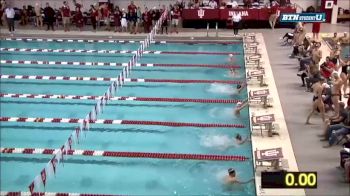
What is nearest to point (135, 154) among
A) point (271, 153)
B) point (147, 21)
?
point (271, 153)

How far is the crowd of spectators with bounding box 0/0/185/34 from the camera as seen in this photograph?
762 inches

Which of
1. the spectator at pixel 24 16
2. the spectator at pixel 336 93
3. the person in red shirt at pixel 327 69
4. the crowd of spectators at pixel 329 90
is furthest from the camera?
the spectator at pixel 24 16

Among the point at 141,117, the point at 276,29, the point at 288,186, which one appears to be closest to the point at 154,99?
the point at 141,117

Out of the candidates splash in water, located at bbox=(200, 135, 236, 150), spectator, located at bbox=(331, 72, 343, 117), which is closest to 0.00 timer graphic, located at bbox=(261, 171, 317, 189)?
splash in water, located at bbox=(200, 135, 236, 150)

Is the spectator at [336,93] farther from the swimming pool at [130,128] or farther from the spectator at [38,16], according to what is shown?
the spectator at [38,16]

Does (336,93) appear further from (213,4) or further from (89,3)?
(89,3)

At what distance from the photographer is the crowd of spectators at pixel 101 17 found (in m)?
19.4

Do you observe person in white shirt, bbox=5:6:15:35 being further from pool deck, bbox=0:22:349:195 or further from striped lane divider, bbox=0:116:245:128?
striped lane divider, bbox=0:116:245:128

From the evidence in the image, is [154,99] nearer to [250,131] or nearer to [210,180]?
[250,131]

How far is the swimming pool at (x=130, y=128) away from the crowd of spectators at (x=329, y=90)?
1.50 meters

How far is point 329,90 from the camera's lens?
1062cm

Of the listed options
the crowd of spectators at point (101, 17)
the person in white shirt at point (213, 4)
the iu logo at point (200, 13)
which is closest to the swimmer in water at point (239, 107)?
the crowd of spectators at point (101, 17)

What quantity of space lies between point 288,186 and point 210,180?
3.29 m

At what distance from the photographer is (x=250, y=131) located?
1001cm
